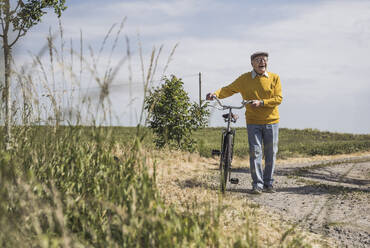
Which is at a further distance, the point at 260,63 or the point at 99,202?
the point at 260,63

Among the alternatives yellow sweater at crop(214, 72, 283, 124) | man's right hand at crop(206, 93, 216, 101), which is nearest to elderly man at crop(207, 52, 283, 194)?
yellow sweater at crop(214, 72, 283, 124)

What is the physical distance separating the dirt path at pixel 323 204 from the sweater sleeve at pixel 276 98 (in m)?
1.60

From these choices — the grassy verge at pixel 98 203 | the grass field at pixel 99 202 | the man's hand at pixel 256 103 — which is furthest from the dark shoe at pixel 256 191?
the grassy verge at pixel 98 203

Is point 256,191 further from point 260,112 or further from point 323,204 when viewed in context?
point 260,112

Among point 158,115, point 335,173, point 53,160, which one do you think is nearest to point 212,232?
point 53,160

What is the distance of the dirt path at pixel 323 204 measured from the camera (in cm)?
479

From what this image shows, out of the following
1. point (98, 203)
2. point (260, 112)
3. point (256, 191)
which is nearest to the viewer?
point (98, 203)

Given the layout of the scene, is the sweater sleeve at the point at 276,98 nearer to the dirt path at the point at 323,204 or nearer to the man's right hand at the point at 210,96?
the man's right hand at the point at 210,96

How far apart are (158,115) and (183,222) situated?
9155 mm

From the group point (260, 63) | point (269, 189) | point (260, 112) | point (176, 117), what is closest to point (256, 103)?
point (260, 112)

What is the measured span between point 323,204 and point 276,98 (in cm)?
193

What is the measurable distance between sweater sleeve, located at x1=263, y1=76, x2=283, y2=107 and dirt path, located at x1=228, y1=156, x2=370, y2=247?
5.24 feet

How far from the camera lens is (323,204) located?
20.7 feet

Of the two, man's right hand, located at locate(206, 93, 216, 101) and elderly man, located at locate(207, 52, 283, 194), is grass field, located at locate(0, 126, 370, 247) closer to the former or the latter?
elderly man, located at locate(207, 52, 283, 194)
